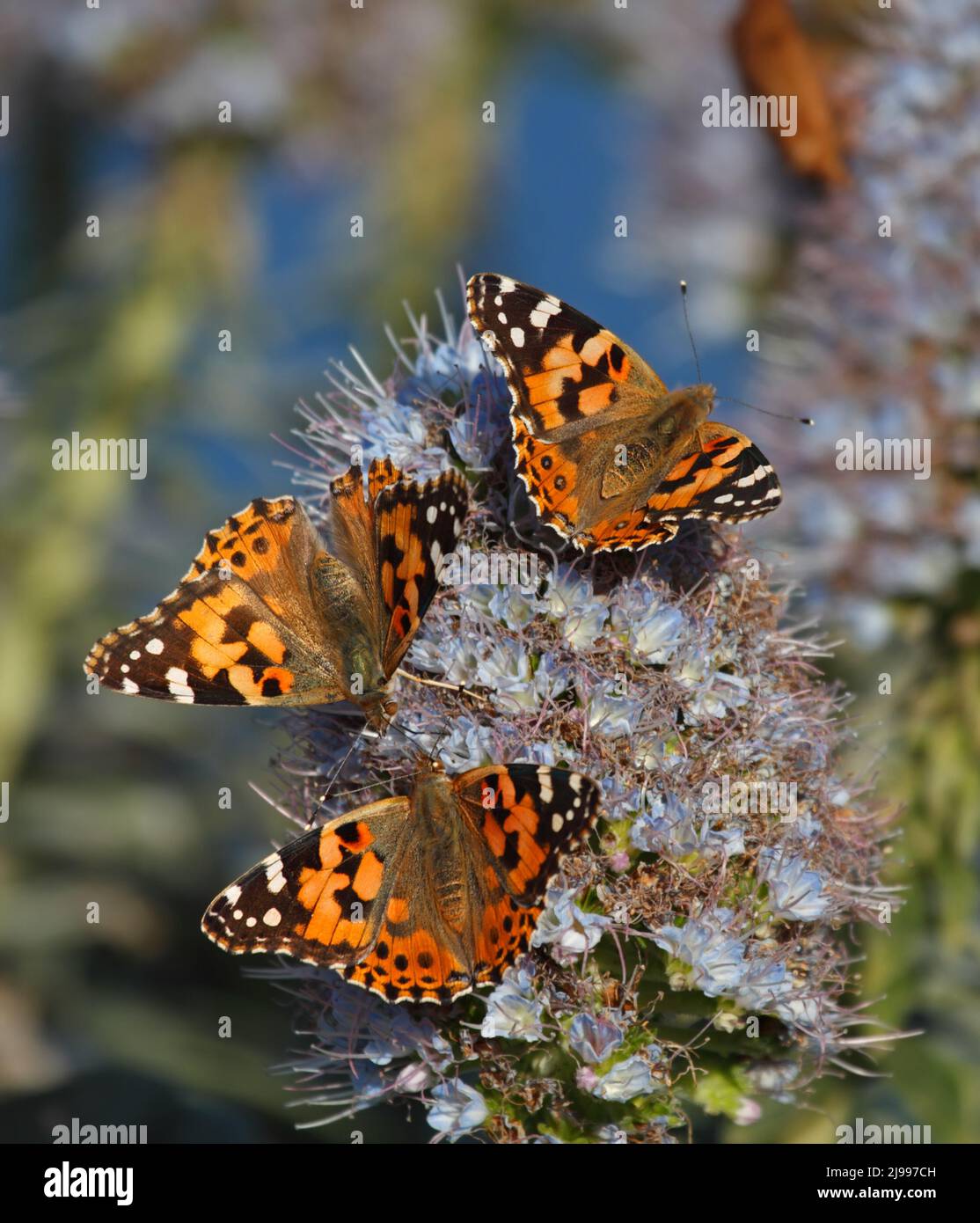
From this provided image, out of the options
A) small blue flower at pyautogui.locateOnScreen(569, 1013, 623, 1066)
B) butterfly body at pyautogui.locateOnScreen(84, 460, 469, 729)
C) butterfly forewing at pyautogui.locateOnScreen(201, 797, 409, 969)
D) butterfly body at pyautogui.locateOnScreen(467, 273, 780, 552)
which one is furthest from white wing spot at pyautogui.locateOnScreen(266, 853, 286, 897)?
butterfly body at pyautogui.locateOnScreen(467, 273, 780, 552)

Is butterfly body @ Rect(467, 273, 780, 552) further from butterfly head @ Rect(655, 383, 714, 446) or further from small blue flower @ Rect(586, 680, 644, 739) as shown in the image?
small blue flower @ Rect(586, 680, 644, 739)

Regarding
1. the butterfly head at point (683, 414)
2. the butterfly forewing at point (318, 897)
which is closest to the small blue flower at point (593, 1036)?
the butterfly forewing at point (318, 897)

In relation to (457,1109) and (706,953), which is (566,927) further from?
(457,1109)

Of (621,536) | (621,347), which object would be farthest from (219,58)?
(621,536)

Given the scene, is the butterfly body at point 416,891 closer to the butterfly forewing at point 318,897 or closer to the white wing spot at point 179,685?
the butterfly forewing at point 318,897

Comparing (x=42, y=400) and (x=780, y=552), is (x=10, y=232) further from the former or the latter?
(x=780, y=552)

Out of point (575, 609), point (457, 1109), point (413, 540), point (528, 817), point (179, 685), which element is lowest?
point (457, 1109)

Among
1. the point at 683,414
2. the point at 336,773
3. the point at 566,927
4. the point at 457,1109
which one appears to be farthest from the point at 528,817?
the point at 683,414
